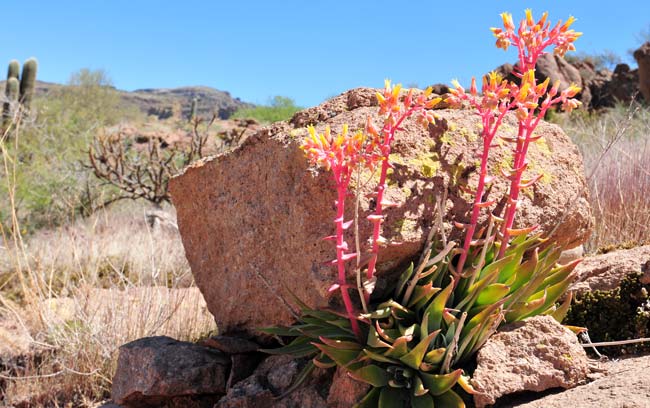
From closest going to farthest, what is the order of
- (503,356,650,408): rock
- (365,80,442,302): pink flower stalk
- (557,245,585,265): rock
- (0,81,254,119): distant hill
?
(503,356,650,408): rock, (365,80,442,302): pink flower stalk, (557,245,585,265): rock, (0,81,254,119): distant hill

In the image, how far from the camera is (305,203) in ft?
10.9

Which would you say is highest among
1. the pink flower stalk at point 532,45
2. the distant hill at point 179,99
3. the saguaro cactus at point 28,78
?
the distant hill at point 179,99

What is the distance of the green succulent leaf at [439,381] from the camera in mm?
2729

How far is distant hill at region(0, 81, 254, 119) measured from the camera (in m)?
69.1

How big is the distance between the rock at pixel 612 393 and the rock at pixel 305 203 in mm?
767

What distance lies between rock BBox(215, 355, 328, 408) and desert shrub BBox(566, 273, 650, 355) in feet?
4.91

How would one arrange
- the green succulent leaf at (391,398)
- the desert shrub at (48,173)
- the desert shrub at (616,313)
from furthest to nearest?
the desert shrub at (48,173) → the desert shrub at (616,313) → the green succulent leaf at (391,398)

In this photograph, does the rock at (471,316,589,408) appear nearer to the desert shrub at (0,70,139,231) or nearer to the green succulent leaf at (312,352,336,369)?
the green succulent leaf at (312,352,336,369)

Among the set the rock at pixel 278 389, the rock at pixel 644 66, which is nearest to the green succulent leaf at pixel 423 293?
the rock at pixel 278 389

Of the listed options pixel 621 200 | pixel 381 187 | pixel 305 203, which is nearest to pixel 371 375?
pixel 381 187

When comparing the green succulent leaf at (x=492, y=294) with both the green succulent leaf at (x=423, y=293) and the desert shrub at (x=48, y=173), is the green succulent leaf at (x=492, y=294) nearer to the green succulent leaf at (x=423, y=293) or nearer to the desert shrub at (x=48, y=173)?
the green succulent leaf at (x=423, y=293)

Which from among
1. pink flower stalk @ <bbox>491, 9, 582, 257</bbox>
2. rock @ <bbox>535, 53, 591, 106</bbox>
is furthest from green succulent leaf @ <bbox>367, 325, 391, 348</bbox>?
rock @ <bbox>535, 53, 591, 106</bbox>

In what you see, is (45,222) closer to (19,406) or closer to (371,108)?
(19,406)

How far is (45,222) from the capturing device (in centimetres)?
1334
